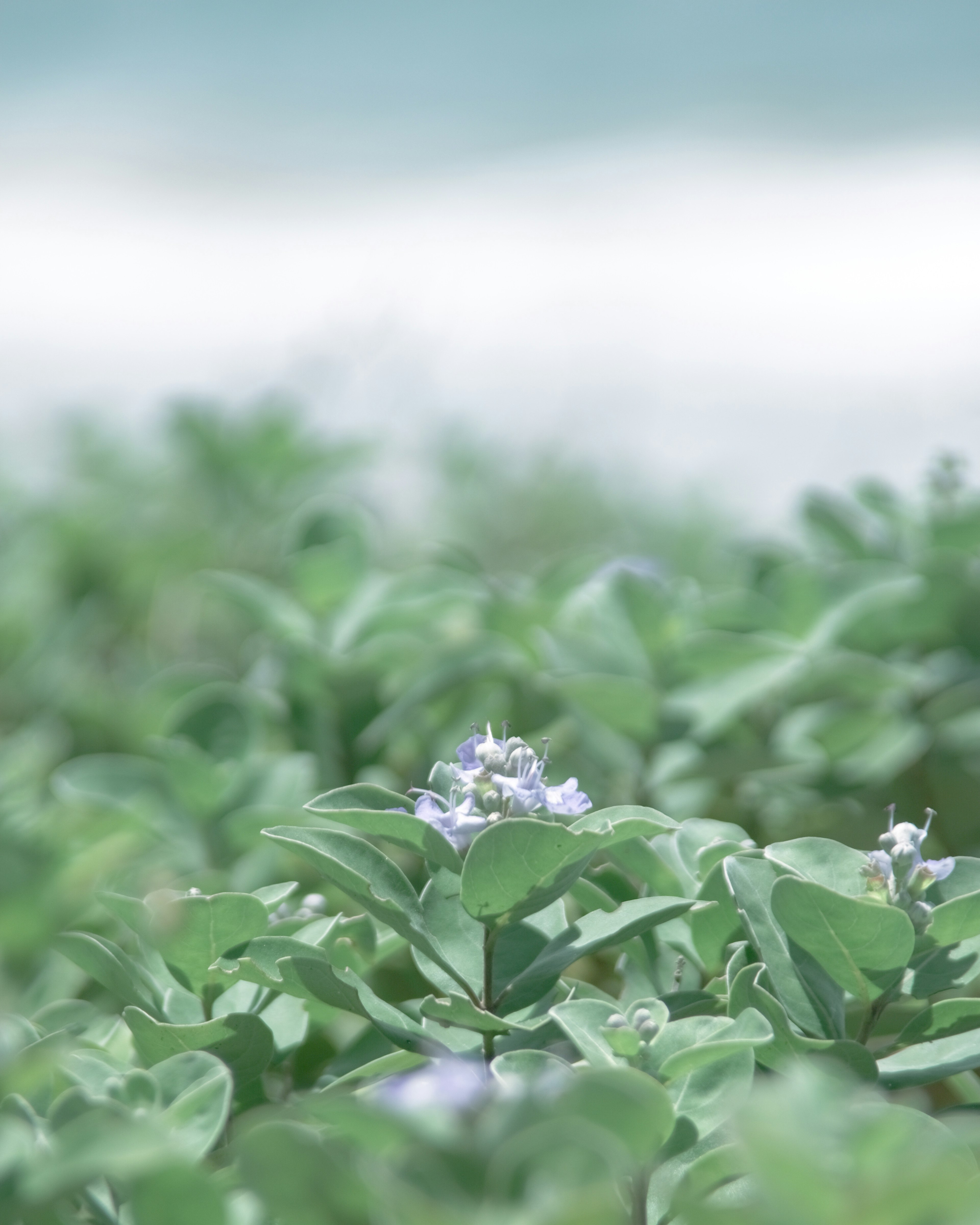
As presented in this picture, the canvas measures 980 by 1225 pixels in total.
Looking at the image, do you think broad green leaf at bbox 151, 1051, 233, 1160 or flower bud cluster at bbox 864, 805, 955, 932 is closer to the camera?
broad green leaf at bbox 151, 1051, 233, 1160

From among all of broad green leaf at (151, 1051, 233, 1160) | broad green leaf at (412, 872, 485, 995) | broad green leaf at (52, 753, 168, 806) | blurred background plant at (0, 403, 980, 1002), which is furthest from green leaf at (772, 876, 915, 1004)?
broad green leaf at (52, 753, 168, 806)

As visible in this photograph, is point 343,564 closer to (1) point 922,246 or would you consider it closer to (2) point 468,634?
(2) point 468,634

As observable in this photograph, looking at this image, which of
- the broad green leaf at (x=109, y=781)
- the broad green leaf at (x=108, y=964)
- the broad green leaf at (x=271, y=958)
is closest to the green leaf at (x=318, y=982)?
the broad green leaf at (x=271, y=958)

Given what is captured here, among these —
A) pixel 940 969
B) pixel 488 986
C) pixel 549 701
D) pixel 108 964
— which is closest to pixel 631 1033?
pixel 488 986

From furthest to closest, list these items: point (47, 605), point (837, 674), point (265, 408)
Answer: point (265, 408) < point (47, 605) < point (837, 674)

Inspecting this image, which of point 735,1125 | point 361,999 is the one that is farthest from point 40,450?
point 735,1125

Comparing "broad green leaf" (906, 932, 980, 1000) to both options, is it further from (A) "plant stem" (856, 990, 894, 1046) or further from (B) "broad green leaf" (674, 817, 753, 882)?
(B) "broad green leaf" (674, 817, 753, 882)
